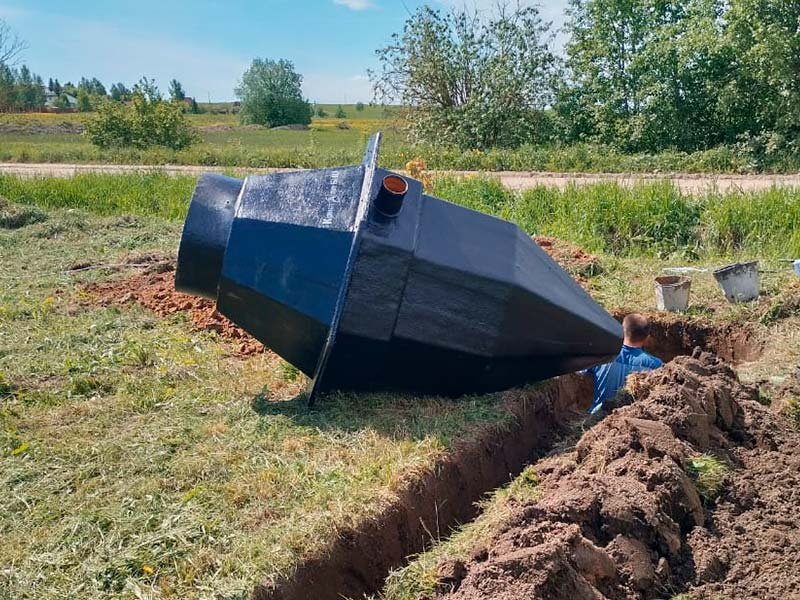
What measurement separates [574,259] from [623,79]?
15.7 m

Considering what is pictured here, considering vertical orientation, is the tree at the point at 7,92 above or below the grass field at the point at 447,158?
above

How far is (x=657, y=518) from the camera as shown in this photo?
325cm

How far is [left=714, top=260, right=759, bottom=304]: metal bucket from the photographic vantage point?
650 centimetres

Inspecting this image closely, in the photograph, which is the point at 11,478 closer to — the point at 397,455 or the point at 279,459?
the point at 279,459

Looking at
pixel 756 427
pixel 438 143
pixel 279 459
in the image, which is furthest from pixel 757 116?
pixel 279 459

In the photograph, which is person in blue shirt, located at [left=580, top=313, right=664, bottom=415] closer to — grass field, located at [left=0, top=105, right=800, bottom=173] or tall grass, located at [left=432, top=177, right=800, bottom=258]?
tall grass, located at [left=432, top=177, right=800, bottom=258]

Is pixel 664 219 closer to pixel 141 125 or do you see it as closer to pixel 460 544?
pixel 460 544

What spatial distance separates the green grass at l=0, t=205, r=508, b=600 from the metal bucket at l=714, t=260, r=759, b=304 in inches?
116

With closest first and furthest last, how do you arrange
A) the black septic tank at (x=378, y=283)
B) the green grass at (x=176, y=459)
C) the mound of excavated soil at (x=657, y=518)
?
the mound of excavated soil at (x=657, y=518) < the green grass at (x=176, y=459) < the black septic tank at (x=378, y=283)

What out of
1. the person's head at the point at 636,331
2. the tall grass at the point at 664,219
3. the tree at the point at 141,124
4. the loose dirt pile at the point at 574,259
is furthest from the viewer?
the tree at the point at 141,124

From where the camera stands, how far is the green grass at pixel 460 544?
312 centimetres

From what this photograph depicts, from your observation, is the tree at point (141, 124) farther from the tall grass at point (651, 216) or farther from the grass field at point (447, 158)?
the tall grass at point (651, 216)

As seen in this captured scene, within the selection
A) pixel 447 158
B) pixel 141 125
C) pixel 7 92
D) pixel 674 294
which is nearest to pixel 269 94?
pixel 7 92

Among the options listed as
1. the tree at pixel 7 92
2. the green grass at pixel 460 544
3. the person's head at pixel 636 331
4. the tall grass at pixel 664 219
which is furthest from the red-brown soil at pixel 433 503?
the tree at pixel 7 92
